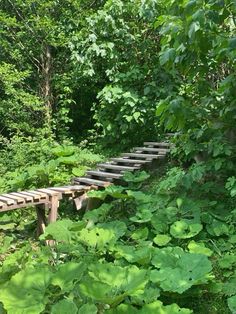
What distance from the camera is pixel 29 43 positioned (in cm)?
881

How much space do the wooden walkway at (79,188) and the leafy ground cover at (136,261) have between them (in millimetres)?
373

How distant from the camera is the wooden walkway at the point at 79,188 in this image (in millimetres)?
4883

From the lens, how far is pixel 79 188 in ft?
17.7

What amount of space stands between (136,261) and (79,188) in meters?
2.20

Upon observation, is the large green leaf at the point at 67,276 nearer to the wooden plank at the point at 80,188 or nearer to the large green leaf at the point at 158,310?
the large green leaf at the point at 158,310

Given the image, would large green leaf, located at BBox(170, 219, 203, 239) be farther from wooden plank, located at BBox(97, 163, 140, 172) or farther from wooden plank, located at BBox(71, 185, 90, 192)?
wooden plank, located at BBox(97, 163, 140, 172)

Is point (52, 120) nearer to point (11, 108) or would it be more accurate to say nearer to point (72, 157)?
point (11, 108)

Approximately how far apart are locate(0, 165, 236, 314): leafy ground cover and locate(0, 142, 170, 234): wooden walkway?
1.23ft

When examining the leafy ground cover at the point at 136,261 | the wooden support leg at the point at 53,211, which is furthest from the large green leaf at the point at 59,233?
the wooden support leg at the point at 53,211

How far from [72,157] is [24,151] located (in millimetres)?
1262

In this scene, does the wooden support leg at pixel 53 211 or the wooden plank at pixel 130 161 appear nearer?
the wooden support leg at pixel 53 211

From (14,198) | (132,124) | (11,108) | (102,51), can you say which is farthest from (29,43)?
(14,198)

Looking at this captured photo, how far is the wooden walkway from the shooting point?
4.88 meters

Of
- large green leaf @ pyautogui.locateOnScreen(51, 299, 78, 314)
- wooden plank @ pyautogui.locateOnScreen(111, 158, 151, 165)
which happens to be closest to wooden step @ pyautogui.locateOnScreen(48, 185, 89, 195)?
wooden plank @ pyautogui.locateOnScreen(111, 158, 151, 165)
